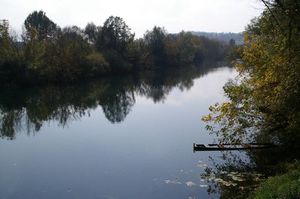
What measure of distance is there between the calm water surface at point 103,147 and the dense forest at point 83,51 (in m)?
13.3

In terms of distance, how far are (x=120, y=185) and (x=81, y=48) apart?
A: 224 feet

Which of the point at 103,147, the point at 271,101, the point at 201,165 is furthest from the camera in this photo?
the point at 103,147

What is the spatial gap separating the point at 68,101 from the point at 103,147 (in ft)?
86.0

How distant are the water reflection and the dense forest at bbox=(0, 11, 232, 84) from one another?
429 cm

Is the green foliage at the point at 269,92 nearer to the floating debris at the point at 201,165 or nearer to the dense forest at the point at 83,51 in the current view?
the floating debris at the point at 201,165

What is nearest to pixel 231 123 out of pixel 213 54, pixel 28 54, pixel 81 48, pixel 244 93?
pixel 244 93

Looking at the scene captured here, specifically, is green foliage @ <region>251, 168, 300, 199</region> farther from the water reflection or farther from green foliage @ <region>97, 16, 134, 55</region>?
green foliage @ <region>97, 16, 134, 55</region>

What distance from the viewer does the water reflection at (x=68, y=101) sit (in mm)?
41312

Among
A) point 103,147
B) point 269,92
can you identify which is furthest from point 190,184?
point 103,147

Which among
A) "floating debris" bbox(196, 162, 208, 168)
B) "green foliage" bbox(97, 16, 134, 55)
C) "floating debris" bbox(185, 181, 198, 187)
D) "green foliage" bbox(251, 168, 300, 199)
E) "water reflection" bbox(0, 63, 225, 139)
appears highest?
"green foliage" bbox(97, 16, 134, 55)

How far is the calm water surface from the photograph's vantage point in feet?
70.0

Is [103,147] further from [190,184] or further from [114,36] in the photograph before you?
[114,36]

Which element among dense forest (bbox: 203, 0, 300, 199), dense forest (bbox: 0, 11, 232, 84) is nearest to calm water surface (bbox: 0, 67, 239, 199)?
dense forest (bbox: 203, 0, 300, 199)

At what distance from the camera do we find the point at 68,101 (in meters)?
55.0
